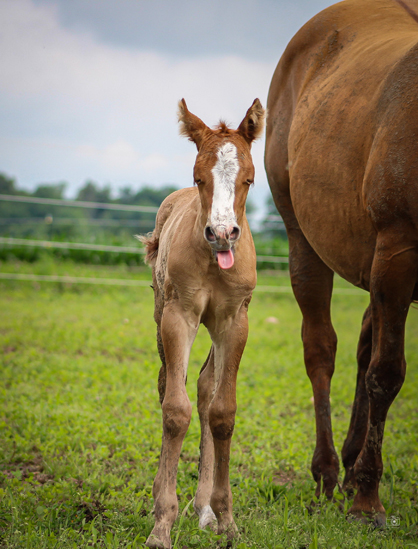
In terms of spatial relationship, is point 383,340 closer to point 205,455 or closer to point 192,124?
point 205,455

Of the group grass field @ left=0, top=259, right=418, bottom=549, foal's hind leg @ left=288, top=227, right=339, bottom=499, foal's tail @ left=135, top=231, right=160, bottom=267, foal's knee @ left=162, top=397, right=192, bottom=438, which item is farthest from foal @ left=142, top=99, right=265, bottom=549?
foal's hind leg @ left=288, top=227, right=339, bottom=499

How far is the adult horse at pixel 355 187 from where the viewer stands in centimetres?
269

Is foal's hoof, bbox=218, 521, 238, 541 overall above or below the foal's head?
below

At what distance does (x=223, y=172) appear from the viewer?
251cm

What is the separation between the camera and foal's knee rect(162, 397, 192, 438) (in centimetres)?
265

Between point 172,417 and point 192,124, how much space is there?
1464 millimetres

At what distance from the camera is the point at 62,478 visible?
11.6 feet

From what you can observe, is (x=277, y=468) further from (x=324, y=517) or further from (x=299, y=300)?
(x=299, y=300)

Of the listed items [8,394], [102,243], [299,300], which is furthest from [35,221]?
[299,300]

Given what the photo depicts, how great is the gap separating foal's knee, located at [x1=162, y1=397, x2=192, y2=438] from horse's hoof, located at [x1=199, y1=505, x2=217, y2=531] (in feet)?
1.85

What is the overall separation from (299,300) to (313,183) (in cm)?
102

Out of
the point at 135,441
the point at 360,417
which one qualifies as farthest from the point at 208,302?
the point at 135,441

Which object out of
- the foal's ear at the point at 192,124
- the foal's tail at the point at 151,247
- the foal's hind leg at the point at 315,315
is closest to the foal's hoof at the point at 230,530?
the foal's hind leg at the point at 315,315

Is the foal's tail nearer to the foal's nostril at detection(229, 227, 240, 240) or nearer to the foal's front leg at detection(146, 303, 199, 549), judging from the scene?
the foal's front leg at detection(146, 303, 199, 549)
